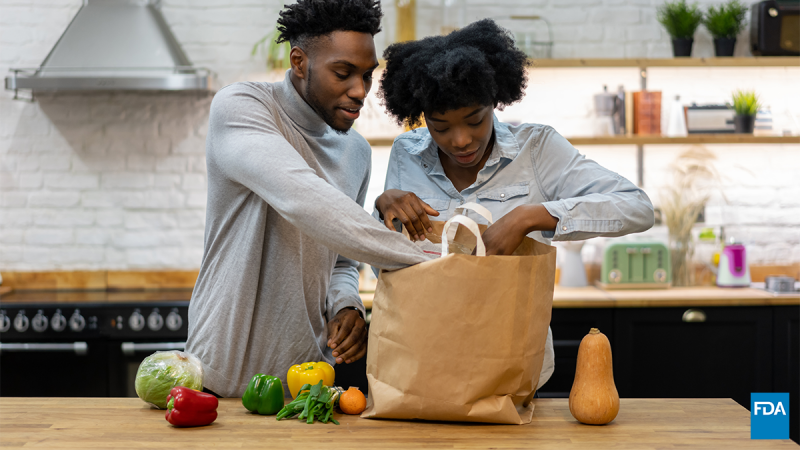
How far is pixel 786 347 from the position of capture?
2879 millimetres

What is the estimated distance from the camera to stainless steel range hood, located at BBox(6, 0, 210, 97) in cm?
298

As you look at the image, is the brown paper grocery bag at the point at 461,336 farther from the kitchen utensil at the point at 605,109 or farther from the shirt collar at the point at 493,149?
the kitchen utensil at the point at 605,109

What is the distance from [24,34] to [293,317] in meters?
2.82

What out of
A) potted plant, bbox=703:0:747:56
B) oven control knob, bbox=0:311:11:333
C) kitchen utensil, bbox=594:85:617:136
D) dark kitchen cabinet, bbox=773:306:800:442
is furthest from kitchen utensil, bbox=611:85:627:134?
oven control knob, bbox=0:311:11:333

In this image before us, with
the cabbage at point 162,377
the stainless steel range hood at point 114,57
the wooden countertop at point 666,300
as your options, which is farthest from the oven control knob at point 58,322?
the cabbage at point 162,377

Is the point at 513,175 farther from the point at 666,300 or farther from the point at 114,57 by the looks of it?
the point at 114,57

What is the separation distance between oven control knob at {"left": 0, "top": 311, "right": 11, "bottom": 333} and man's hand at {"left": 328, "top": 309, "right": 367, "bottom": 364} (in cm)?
209

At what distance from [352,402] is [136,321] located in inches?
74.9

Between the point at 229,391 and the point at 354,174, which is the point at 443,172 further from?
the point at 229,391

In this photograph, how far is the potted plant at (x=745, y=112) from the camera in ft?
10.6

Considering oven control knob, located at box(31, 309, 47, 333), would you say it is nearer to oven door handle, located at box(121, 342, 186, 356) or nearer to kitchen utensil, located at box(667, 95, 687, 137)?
oven door handle, located at box(121, 342, 186, 356)

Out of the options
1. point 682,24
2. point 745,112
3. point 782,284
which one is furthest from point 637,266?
point 682,24

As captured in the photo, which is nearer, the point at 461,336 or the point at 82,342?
the point at 461,336

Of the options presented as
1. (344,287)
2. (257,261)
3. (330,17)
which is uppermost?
(330,17)
